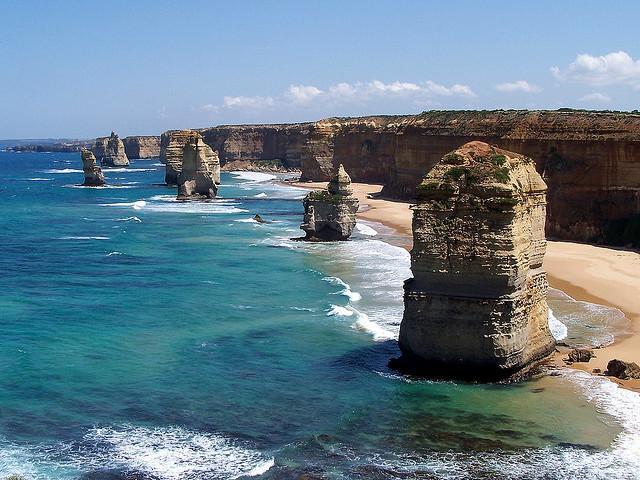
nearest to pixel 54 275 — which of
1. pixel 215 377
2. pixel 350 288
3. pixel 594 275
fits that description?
pixel 350 288

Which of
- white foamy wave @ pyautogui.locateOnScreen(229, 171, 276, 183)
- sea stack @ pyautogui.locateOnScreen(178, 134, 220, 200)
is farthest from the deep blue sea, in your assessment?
white foamy wave @ pyautogui.locateOnScreen(229, 171, 276, 183)

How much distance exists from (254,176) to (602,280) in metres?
93.8

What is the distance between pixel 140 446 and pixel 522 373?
33.2 feet

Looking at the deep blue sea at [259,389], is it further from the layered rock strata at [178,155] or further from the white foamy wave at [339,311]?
the layered rock strata at [178,155]

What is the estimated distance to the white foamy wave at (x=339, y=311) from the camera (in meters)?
29.3

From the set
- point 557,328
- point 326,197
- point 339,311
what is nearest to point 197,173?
point 326,197

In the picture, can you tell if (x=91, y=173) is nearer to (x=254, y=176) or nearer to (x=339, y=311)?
(x=254, y=176)

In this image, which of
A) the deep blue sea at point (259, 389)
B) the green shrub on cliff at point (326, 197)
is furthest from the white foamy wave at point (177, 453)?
the green shrub on cliff at point (326, 197)

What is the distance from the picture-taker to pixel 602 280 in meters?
35.1

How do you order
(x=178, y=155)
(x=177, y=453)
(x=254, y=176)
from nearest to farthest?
(x=177, y=453), (x=178, y=155), (x=254, y=176)

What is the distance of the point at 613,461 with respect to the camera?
16.5 m

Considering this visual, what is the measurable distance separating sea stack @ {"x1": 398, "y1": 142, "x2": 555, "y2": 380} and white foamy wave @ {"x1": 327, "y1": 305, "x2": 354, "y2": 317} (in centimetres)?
720

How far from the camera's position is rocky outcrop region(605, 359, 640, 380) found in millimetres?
21266

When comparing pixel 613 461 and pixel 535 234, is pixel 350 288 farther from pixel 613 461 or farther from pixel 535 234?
pixel 613 461
